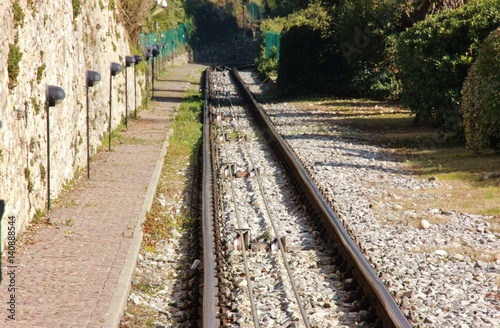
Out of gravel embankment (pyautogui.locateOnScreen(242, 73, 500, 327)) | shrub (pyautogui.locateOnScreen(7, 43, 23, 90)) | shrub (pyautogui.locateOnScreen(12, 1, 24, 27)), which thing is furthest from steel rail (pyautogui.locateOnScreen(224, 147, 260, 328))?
shrub (pyautogui.locateOnScreen(12, 1, 24, 27))

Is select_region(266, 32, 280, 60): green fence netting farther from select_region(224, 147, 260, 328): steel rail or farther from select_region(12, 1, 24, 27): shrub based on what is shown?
select_region(12, 1, 24, 27): shrub

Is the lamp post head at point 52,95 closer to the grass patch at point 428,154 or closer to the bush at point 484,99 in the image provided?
the grass patch at point 428,154

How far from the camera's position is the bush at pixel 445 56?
2005 cm

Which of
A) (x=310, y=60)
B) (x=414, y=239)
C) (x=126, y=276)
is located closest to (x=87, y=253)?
(x=126, y=276)

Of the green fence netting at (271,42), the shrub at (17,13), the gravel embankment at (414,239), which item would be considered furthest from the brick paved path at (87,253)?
the green fence netting at (271,42)

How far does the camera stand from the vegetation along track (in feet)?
26.1

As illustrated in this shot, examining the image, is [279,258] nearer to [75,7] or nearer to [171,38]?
[75,7]

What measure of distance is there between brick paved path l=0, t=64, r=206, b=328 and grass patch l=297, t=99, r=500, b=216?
480cm

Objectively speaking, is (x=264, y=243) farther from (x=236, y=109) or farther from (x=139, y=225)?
(x=236, y=109)

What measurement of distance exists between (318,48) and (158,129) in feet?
42.4

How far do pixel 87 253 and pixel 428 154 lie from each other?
10477 millimetres

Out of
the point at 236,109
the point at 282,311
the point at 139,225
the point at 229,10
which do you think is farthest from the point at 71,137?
the point at 229,10

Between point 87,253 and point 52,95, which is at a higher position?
point 52,95

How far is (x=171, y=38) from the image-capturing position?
6334 cm
